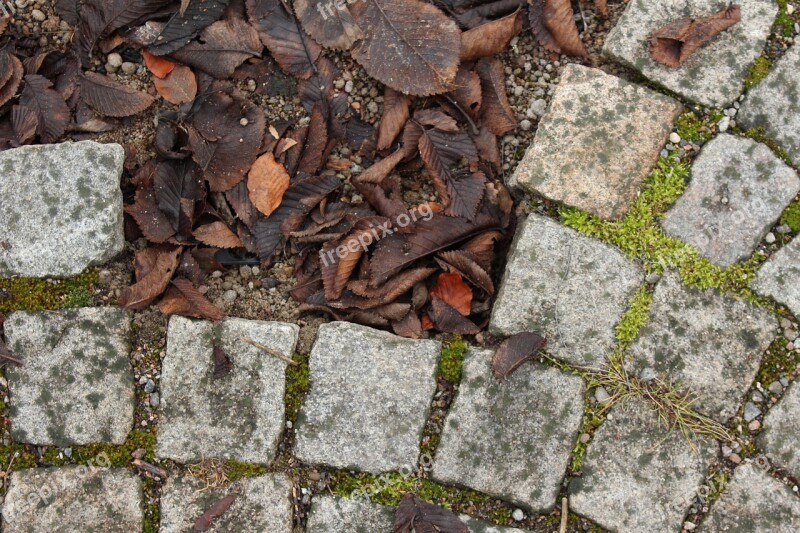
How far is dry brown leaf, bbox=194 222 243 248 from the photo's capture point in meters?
2.92

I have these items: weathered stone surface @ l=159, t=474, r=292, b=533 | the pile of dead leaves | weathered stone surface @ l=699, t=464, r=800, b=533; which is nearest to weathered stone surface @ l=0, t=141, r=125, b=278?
the pile of dead leaves

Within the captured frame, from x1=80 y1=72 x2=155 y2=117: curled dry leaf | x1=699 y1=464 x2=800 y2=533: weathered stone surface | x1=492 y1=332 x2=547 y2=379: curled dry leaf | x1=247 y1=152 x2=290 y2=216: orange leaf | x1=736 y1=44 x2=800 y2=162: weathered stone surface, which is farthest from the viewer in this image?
x1=80 y1=72 x2=155 y2=117: curled dry leaf

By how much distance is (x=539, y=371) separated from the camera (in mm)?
2670

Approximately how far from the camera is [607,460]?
262 centimetres

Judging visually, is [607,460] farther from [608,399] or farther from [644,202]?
[644,202]

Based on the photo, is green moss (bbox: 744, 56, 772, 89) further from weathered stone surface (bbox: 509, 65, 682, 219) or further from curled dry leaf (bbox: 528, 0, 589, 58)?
curled dry leaf (bbox: 528, 0, 589, 58)

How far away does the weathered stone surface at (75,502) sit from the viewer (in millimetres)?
Answer: 2697

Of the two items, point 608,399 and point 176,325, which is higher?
point 608,399

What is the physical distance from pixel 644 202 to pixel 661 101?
448 mm

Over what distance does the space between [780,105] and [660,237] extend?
752 millimetres

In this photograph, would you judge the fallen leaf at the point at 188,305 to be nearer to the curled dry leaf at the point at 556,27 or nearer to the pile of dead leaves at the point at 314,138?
the pile of dead leaves at the point at 314,138

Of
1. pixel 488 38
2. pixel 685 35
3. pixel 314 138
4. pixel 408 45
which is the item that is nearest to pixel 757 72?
pixel 685 35

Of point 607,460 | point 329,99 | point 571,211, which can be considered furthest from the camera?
point 329,99

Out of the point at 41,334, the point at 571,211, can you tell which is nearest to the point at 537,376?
the point at 571,211
